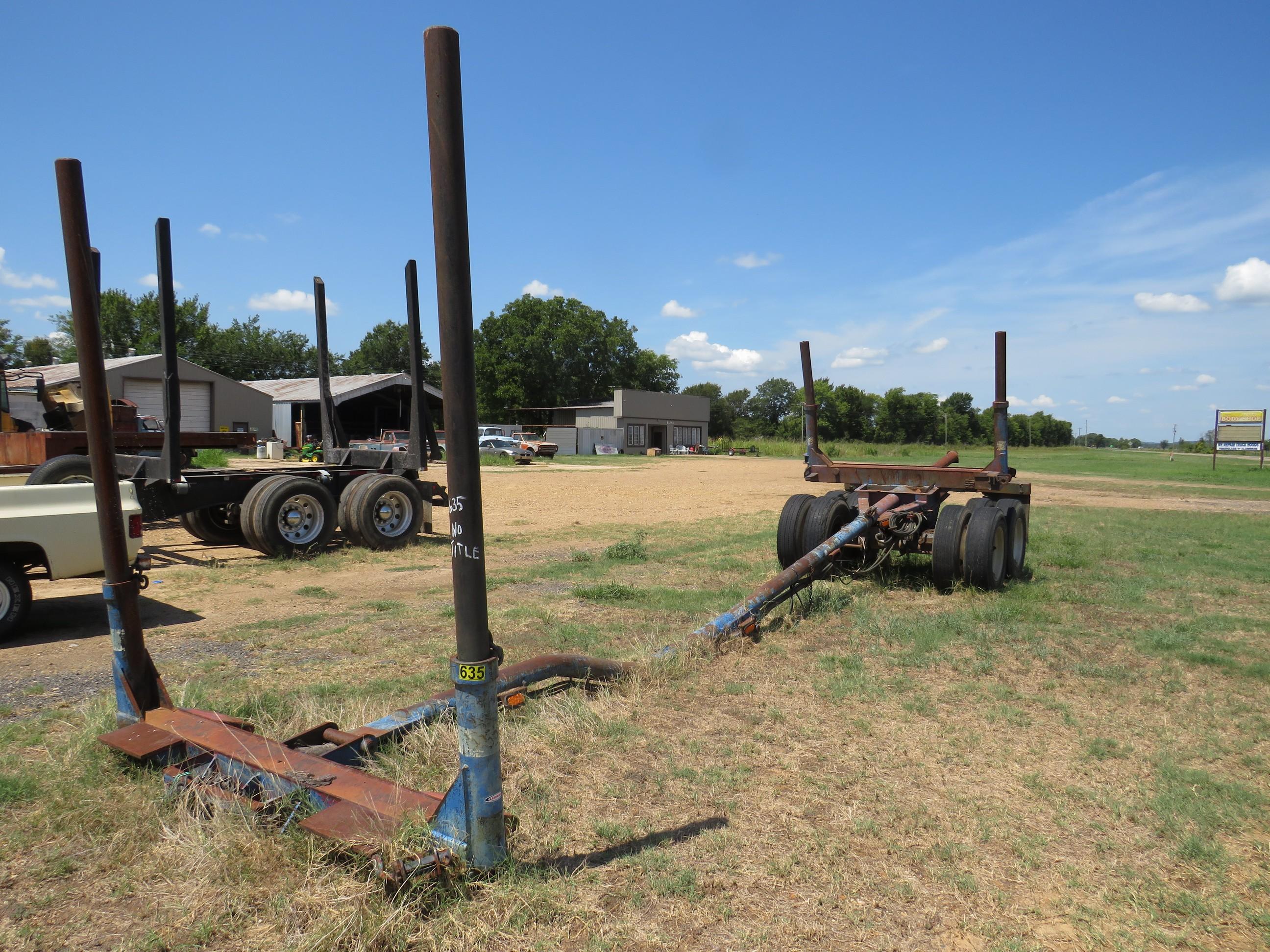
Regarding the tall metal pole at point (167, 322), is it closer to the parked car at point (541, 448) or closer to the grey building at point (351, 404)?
the grey building at point (351, 404)

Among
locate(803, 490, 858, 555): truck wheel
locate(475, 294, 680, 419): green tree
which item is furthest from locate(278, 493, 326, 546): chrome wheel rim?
locate(475, 294, 680, 419): green tree

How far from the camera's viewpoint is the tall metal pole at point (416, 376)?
1234 centimetres

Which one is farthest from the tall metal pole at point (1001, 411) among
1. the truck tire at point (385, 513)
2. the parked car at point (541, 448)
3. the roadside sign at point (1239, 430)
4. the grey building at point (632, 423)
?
the grey building at point (632, 423)

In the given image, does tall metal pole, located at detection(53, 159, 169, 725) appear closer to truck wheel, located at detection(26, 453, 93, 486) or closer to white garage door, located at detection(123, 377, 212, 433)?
truck wheel, located at detection(26, 453, 93, 486)

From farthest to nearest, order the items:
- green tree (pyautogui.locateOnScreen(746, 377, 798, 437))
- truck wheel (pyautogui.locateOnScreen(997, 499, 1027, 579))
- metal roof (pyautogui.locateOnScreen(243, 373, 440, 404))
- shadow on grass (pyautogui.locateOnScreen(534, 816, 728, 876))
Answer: green tree (pyautogui.locateOnScreen(746, 377, 798, 437))
metal roof (pyautogui.locateOnScreen(243, 373, 440, 404))
truck wheel (pyautogui.locateOnScreen(997, 499, 1027, 579))
shadow on grass (pyautogui.locateOnScreen(534, 816, 728, 876))

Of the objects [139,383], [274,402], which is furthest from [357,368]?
[139,383]

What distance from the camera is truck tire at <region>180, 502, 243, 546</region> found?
40.5ft

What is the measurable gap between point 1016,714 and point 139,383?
3862 centimetres

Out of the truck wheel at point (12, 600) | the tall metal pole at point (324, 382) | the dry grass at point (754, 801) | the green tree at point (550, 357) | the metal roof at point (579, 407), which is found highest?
the green tree at point (550, 357)

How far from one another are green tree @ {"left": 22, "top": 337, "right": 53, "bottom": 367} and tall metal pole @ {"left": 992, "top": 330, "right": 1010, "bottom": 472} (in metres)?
77.3

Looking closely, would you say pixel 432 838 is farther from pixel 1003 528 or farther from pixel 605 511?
pixel 605 511

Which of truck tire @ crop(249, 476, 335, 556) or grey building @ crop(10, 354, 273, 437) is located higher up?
grey building @ crop(10, 354, 273, 437)

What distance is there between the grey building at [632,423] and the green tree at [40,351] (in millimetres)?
39530

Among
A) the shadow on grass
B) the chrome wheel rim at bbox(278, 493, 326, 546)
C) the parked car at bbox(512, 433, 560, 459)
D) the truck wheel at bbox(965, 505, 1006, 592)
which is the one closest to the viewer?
the shadow on grass
